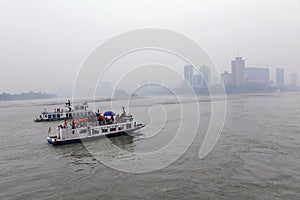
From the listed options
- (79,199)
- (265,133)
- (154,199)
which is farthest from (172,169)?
(265,133)

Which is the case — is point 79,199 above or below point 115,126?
below

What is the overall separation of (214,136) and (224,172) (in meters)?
13.4

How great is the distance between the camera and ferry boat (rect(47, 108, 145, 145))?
29.2m

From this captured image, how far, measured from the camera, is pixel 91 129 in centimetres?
3069

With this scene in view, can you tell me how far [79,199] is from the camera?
1470 centimetres

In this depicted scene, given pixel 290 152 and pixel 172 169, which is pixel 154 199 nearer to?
pixel 172 169

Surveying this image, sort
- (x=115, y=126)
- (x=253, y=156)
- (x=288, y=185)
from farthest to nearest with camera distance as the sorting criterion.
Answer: (x=115, y=126) → (x=253, y=156) → (x=288, y=185)

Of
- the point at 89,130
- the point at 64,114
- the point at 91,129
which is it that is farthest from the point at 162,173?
the point at 64,114

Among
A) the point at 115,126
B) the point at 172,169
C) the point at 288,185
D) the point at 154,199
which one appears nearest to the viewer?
the point at 154,199

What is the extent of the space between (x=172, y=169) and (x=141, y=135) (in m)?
15.3

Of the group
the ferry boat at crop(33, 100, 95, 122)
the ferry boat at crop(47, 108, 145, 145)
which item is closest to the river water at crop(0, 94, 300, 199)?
the ferry boat at crop(47, 108, 145, 145)

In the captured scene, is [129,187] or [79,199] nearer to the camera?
[79,199]

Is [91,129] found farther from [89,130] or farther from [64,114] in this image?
[64,114]

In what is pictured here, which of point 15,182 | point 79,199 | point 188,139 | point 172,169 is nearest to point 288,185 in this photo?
point 172,169
